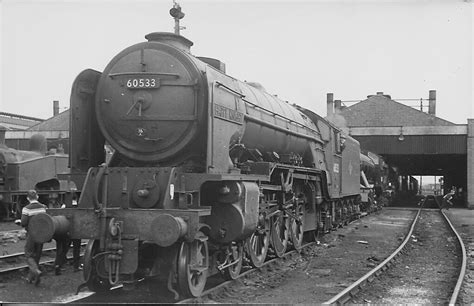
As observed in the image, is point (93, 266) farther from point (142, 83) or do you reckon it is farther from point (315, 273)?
point (315, 273)

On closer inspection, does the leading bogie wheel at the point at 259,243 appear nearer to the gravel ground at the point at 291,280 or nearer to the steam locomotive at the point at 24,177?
the gravel ground at the point at 291,280

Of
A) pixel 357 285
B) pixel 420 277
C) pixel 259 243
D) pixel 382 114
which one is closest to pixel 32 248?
pixel 259 243

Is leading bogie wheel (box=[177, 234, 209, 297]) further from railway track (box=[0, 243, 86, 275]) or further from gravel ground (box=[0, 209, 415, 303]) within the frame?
railway track (box=[0, 243, 86, 275])

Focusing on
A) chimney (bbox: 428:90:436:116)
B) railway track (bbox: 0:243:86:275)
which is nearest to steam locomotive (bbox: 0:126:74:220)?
railway track (bbox: 0:243:86:275)

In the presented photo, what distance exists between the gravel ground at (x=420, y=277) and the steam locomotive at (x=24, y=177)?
1193cm

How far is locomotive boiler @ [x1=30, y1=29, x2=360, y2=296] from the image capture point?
657cm

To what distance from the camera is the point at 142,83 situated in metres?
7.30

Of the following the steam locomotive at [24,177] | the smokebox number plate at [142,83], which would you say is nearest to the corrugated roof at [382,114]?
the steam locomotive at [24,177]

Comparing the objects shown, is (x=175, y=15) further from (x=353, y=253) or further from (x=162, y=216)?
(x=353, y=253)

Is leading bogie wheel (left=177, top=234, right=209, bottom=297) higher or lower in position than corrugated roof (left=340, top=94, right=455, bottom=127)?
lower

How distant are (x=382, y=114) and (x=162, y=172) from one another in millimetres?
39889

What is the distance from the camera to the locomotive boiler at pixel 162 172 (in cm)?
657

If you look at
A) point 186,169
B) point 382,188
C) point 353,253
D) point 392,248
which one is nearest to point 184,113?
point 186,169

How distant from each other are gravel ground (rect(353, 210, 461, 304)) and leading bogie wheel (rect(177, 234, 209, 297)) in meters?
2.23
